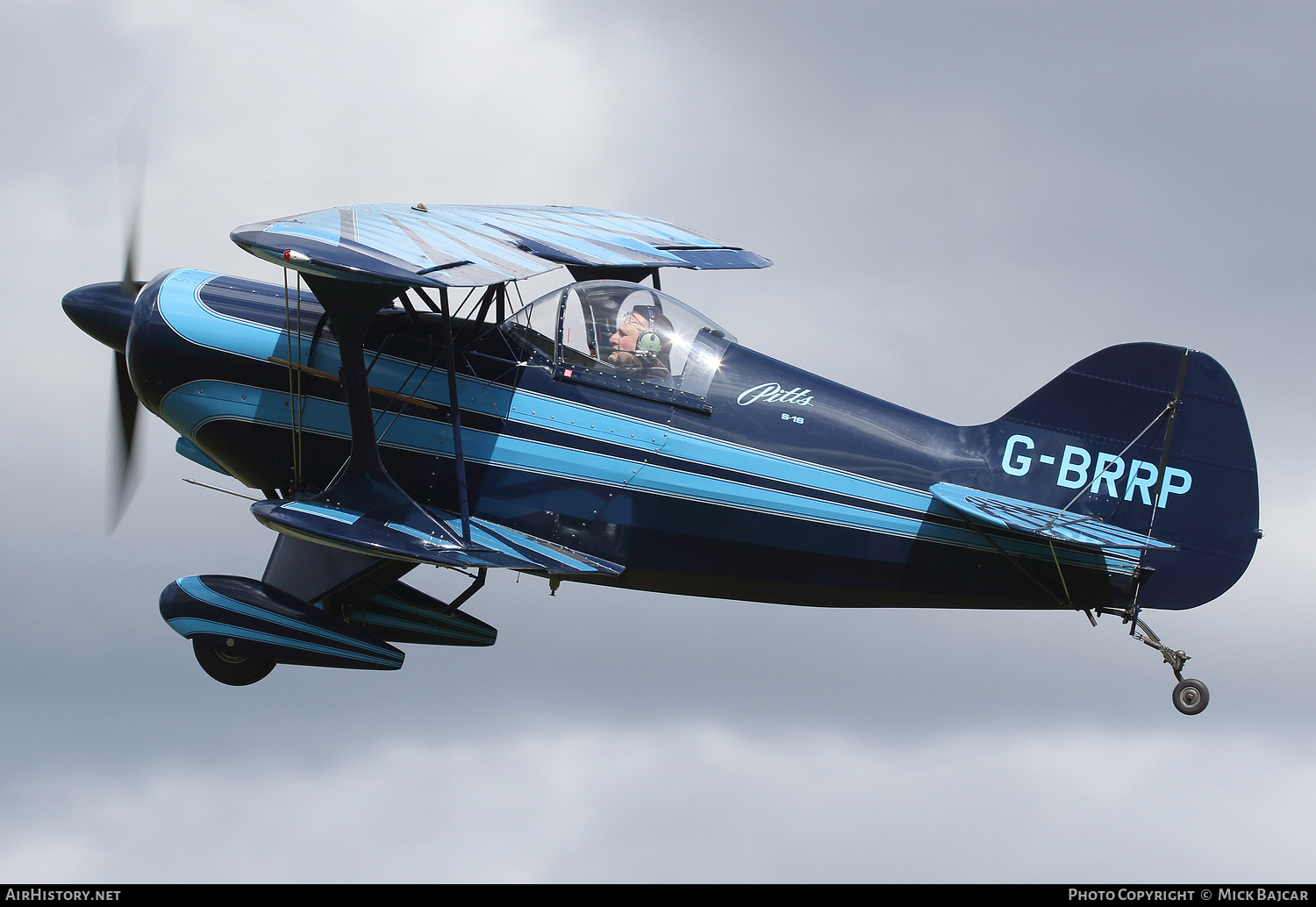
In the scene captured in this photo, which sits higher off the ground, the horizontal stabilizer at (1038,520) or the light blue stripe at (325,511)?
the horizontal stabilizer at (1038,520)

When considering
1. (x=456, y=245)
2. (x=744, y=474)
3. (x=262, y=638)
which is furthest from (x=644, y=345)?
(x=262, y=638)

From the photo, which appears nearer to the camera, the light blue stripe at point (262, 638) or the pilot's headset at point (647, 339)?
the pilot's headset at point (647, 339)

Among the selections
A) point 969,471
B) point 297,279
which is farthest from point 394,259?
point 969,471

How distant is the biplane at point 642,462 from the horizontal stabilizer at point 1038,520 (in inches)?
1.5

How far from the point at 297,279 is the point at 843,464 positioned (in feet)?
13.0

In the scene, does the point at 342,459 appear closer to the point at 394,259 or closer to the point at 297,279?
the point at 297,279

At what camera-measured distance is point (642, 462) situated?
11086mm

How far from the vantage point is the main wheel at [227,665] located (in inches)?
463

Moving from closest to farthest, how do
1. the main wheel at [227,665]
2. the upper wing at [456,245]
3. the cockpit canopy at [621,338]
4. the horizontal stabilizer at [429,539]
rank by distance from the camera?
the upper wing at [456,245]
the horizontal stabilizer at [429,539]
the cockpit canopy at [621,338]
the main wheel at [227,665]

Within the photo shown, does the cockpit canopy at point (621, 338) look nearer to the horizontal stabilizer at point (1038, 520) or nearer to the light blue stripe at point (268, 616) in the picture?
the horizontal stabilizer at point (1038, 520)

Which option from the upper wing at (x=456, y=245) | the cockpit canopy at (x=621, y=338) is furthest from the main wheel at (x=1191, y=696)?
the upper wing at (x=456, y=245)

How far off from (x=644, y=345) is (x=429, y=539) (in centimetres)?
205

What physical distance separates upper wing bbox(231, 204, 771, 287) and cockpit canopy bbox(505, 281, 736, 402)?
0.32 metres

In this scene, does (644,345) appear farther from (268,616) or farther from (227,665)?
(227,665)
